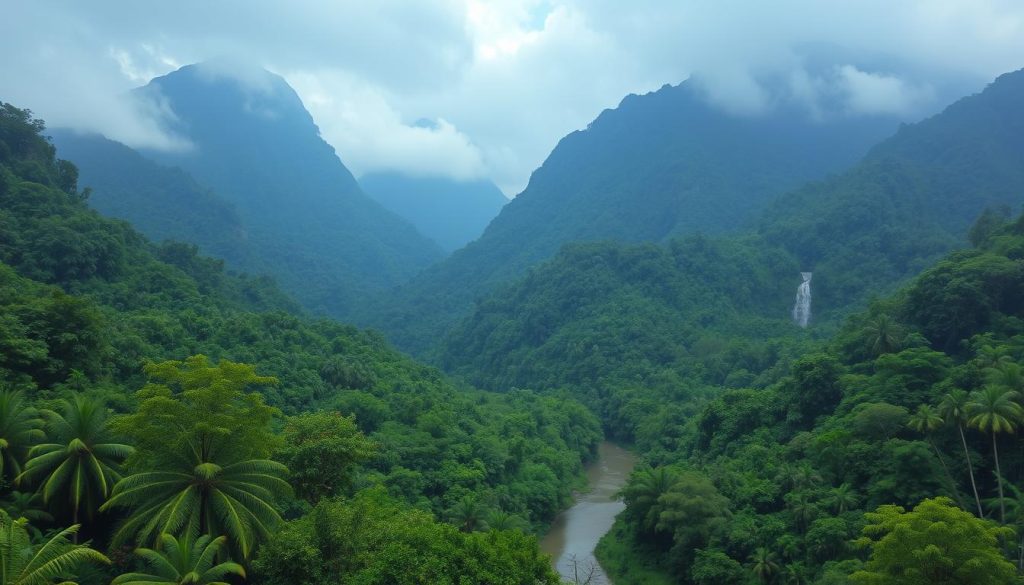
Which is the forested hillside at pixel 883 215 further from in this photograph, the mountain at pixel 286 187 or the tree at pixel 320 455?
the tree at pixel 320 455

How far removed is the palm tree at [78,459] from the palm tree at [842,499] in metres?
26.5

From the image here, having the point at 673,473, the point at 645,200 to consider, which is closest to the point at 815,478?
the point at 673,473

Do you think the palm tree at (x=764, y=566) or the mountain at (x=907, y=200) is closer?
the palm tree at (x=764, y=566)

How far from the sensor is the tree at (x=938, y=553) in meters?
16.4

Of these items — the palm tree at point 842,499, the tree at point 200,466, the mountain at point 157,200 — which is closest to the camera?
the tree at point 200,466

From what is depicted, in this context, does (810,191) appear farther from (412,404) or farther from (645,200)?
(412,404)

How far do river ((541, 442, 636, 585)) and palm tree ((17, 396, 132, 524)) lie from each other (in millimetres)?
18357

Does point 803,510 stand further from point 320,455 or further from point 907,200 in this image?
point 907,200

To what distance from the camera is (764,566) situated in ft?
87.5

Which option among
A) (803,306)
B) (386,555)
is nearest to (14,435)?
(386,555)

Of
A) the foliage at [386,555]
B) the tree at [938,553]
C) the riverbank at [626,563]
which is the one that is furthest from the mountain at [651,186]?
the tree at [938,553]

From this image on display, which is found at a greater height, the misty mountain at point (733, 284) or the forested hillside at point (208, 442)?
the misty mountain at point (733, 284)

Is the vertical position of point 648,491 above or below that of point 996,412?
below

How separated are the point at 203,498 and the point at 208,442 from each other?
4.23 feet
